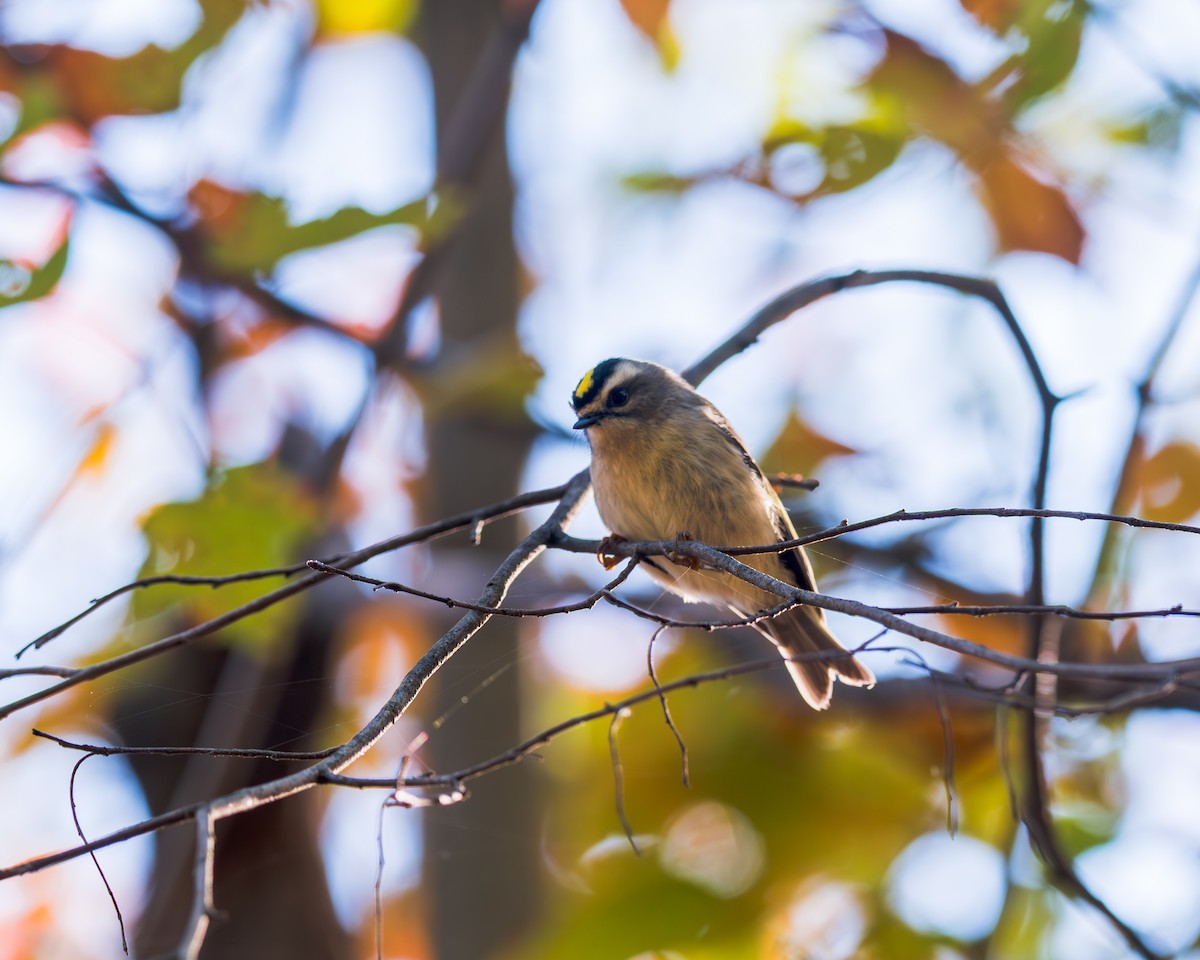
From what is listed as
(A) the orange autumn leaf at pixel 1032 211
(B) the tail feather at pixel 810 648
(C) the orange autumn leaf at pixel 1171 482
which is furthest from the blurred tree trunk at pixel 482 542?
(C) the orange autumn leaf at pixel 1171 482

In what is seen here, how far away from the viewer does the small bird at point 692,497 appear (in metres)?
3.01

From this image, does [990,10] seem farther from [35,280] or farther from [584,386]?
[35,280]

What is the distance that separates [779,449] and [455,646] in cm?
349

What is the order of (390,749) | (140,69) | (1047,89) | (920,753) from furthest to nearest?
(390,749)
(920,753)
(140,69)
(1047,89)

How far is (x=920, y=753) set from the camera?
3992 mm

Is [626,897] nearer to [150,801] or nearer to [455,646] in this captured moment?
[455,646]

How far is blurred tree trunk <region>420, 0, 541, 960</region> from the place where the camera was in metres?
4.34

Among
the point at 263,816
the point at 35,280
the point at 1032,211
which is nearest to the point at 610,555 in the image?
the point at 35,280

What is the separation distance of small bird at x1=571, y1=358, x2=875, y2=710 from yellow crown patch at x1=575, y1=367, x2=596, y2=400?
1 cm

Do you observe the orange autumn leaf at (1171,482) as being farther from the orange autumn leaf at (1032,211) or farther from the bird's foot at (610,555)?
the bird's foot at (610,555)

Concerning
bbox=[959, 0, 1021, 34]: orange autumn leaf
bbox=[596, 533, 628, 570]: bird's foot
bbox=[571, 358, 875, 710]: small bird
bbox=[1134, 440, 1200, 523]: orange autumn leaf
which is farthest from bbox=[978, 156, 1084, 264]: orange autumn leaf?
bbox=[596, 533, 628, 570]: bird's foot

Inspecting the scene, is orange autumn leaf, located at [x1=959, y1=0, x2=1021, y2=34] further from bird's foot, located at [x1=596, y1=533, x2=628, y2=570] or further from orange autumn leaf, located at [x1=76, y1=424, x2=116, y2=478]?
orange autumn leaf, located at [x1=76, y1=424, x2=116, y2=478]

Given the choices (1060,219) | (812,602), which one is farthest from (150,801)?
(1060,219)

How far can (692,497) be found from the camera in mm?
3047
